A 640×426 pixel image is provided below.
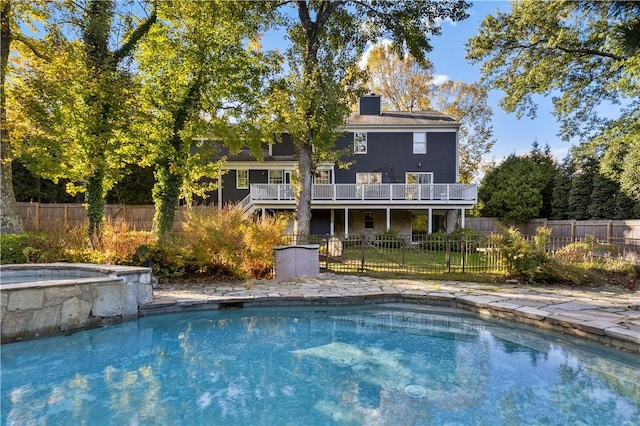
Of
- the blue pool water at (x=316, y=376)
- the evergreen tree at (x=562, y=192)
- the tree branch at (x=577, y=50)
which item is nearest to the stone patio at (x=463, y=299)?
the blue pool water at (x=316, y=376)

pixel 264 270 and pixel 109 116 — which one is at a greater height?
pixel 109 116

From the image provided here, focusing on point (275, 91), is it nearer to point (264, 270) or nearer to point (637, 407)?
point (264, 270)

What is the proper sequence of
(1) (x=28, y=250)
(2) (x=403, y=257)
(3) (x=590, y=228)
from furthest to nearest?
1. (3) (x=590, y=228)
2. (2) (x=403, y=257)
3. (1) (x=28, y=250)

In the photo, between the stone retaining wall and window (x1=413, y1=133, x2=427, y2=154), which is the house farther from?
the stone retaining wall

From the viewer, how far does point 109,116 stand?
35.3 feet

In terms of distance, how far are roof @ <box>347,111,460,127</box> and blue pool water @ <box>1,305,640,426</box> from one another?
1676 cm

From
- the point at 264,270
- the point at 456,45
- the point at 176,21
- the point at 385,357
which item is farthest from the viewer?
the point at 456,45

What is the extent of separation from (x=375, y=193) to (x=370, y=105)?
292 inches

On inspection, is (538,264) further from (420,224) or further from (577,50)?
(420,224)

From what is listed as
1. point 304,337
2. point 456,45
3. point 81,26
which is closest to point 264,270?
point 304,337

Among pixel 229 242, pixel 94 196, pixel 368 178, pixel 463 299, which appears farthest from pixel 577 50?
pixel 94 196

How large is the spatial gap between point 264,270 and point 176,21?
32.4 ft

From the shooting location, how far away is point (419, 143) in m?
21.2

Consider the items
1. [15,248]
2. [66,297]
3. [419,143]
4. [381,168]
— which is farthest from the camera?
[381,168]
